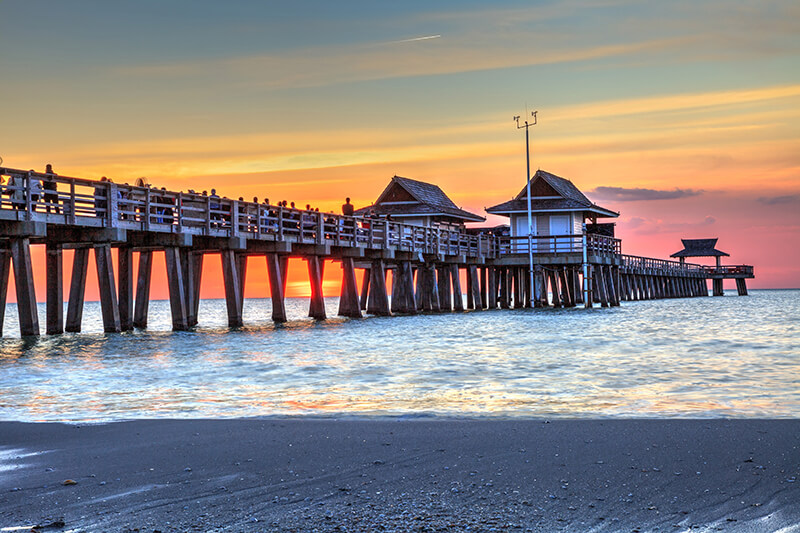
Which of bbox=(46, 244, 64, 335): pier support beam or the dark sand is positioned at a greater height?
bbox=(46, 244, 64, 335): pier support beam

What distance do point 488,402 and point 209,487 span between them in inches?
212

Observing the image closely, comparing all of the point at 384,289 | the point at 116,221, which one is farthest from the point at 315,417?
the point at 384,289

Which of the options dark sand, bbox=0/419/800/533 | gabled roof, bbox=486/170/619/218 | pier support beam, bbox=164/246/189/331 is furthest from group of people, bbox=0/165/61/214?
gabled roof, bbox=486/170/619/218

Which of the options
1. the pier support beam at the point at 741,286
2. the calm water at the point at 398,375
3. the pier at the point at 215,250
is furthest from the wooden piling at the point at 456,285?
the pier support beam at the point at 741,286

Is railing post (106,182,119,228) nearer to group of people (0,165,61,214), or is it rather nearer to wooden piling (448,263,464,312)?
group of people (0,165,61,214)

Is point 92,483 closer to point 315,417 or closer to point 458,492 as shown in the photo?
point 458,492

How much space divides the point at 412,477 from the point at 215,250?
78.8 ft

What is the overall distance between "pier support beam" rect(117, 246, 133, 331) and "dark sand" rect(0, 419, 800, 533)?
18542 millimetres

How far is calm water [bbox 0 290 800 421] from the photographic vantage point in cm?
984

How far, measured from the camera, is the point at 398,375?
1424 centimetres

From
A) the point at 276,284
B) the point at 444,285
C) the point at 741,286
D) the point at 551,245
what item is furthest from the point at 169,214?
the point at 741,286

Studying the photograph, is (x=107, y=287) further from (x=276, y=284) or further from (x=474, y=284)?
(x=474, y=284)

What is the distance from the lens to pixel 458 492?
514 cm

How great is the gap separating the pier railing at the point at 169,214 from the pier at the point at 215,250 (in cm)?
4
